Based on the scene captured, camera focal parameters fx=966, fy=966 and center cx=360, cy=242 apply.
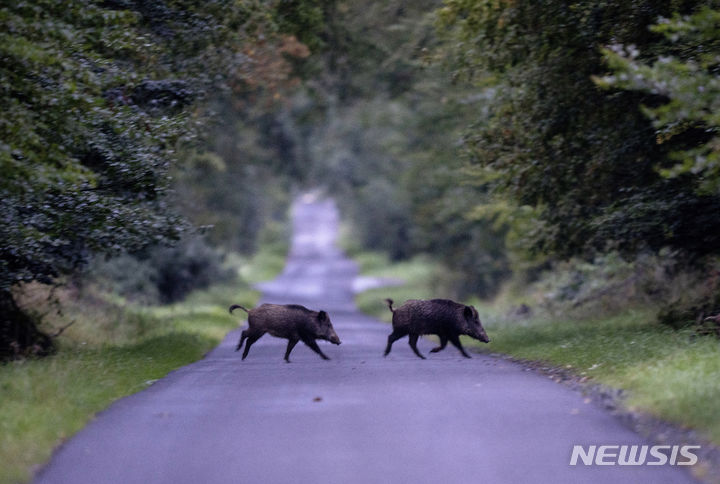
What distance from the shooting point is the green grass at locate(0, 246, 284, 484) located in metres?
9.45

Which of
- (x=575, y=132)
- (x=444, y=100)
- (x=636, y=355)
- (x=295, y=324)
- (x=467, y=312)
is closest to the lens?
(x=636, y=355)

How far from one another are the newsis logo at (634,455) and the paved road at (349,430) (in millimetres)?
127

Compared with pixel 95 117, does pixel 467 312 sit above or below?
below

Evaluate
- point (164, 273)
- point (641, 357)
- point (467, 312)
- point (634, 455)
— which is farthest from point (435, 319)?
point (164, 273)

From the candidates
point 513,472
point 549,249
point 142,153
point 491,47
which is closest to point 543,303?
point 549,249

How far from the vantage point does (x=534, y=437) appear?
941 cm

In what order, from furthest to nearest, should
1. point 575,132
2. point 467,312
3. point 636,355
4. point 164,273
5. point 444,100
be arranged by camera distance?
1. point 164,273
2. point 444,100
3. point 575,132
4. point 467,312
5. point 636,355

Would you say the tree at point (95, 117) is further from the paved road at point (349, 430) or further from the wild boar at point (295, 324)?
the paved road at point (349, 430)

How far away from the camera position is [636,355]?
14.4m

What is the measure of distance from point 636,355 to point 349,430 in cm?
618

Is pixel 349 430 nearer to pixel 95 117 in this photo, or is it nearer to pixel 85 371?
pixel 85 371

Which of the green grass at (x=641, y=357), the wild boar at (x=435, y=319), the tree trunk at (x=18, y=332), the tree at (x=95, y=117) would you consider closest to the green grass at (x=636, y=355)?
the green grass at (x=641, y=357)

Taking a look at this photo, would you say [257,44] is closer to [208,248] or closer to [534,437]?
[534,437]

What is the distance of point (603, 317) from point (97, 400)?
14751 millimetres
